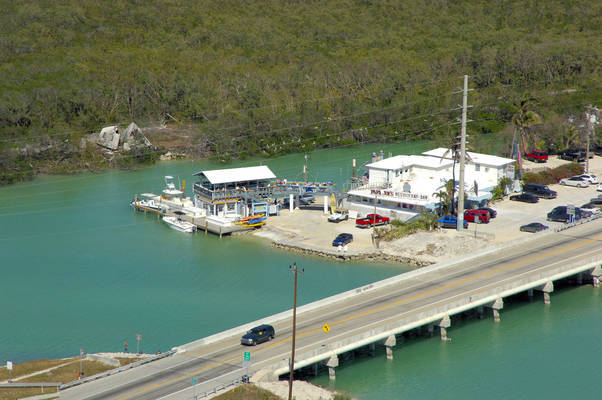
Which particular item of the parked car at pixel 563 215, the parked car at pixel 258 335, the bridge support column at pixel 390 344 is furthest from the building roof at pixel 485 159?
the parked car at pixel 258 335

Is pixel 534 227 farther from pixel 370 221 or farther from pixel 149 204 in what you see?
pixel 149 204

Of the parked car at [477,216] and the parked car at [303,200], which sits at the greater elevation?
the parked car at [477,216]

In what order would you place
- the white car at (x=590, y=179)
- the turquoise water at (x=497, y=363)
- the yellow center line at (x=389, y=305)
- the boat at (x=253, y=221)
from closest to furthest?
the yellow center line at (x=389, y=305), the turquoise water at (x=497, y=363), the boat at (x=253, y=221), the white car at (x=590, y=179)

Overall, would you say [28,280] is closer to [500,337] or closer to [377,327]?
[377,327]

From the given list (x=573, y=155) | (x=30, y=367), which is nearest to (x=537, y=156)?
(x=573, y=155)

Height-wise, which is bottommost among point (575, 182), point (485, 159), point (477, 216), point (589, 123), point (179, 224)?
point (179, 224)

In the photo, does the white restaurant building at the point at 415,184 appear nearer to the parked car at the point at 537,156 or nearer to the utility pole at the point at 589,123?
the utility pole at the point at 589,123
